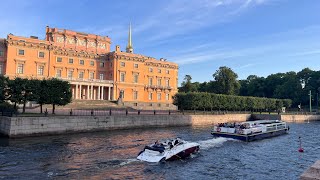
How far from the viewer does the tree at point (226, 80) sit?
10925 centimetres

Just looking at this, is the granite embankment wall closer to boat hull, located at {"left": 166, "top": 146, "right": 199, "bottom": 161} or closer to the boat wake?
the boat wake

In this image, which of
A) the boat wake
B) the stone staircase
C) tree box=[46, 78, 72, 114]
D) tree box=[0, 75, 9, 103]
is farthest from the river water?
tree box=[46, 78, 72, 114]

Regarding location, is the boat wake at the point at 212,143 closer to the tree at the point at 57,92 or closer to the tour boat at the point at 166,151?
the tour boat at the point at 166,151

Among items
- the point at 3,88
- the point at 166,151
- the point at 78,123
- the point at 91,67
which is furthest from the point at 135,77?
the point at 166,151

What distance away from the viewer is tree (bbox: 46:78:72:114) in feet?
144

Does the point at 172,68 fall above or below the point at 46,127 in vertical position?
above

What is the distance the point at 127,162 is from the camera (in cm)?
2283

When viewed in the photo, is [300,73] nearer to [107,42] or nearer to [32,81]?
[107,42]

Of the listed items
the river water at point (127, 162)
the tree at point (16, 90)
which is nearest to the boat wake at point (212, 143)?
the river water at point (127, 162)

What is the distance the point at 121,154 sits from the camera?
26109mm

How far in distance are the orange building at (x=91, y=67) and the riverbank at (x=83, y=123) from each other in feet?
83.0

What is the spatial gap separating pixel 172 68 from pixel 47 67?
132 ft

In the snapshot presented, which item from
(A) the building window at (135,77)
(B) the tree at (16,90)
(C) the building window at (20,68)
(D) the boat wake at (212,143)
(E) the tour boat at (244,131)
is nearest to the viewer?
(D) the boat wake at (212,143)

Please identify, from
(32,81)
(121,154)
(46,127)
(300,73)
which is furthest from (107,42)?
(300,73)
